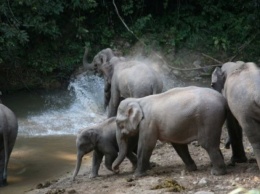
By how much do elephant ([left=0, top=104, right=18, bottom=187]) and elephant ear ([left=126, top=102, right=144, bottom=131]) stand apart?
2039mm

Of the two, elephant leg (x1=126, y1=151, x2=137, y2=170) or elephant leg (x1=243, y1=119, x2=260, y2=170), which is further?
elephant leg (x1=126, y1=151, x2=137, y2=170)

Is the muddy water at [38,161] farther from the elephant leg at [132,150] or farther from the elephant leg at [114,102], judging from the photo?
the elephant leg at [132,150]

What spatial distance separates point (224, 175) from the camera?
285 inches

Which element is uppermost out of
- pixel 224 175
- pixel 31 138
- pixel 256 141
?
pixel 256 141

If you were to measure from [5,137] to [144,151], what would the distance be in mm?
2312

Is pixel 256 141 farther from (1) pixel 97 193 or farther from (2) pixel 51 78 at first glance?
(2) pixel 51 78

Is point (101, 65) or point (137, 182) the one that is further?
point (101, 65)

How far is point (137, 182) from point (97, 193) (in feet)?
1.76

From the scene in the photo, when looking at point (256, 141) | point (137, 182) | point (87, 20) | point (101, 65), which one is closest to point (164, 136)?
point (137, 182)

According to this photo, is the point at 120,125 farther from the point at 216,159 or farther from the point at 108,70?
the point at 108,70

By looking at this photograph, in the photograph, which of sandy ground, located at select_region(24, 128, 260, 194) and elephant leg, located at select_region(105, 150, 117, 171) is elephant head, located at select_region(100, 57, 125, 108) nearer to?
sandy ground, located at select_region(24, 128, 260, 194)

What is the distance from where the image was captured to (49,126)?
43.0 ft

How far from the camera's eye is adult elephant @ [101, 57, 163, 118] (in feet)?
33.1

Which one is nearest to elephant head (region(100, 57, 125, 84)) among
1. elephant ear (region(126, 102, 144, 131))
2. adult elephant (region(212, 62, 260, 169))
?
elephant ear (region(126, 102, 144, 131))
